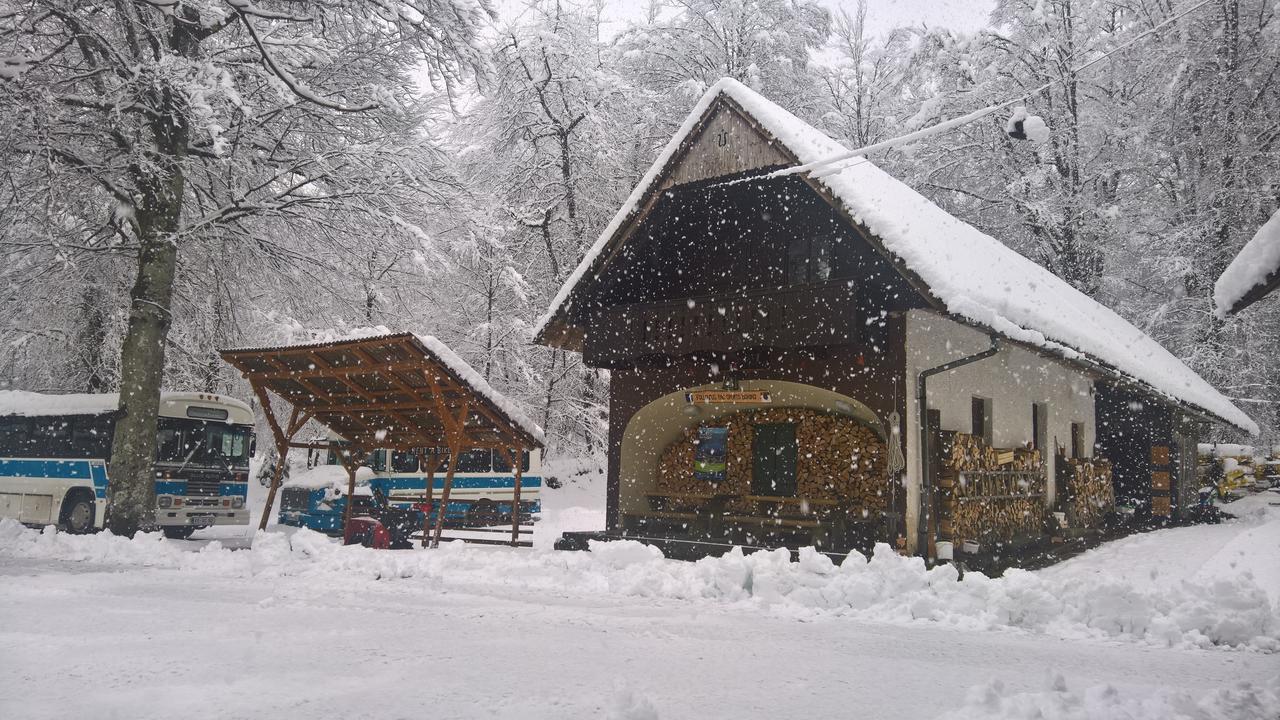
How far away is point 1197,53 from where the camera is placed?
2430 centimetres

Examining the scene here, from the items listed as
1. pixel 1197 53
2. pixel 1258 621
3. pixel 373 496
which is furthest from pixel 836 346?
pixel 1197 53

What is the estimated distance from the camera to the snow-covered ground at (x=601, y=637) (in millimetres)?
5148

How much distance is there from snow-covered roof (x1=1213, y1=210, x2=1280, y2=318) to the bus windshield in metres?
17.4

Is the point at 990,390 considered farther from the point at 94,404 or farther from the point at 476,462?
the point at 94,404

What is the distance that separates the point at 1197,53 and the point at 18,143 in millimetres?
26344

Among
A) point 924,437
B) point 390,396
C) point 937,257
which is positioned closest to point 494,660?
point 390,396

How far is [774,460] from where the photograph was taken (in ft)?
51.8

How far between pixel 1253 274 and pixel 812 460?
8.71 m

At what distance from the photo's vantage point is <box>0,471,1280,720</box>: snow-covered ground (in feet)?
16.9

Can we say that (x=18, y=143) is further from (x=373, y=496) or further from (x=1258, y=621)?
(x=1258, y=621)

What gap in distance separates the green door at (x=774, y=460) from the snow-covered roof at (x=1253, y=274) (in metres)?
8.66

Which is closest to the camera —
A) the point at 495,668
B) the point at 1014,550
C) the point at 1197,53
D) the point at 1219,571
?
the point at 495,668

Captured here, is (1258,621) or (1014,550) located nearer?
(1258,621)

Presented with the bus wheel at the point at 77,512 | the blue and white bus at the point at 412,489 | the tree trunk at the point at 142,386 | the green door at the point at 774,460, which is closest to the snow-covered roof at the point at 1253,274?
the green door at the point at 774,460
